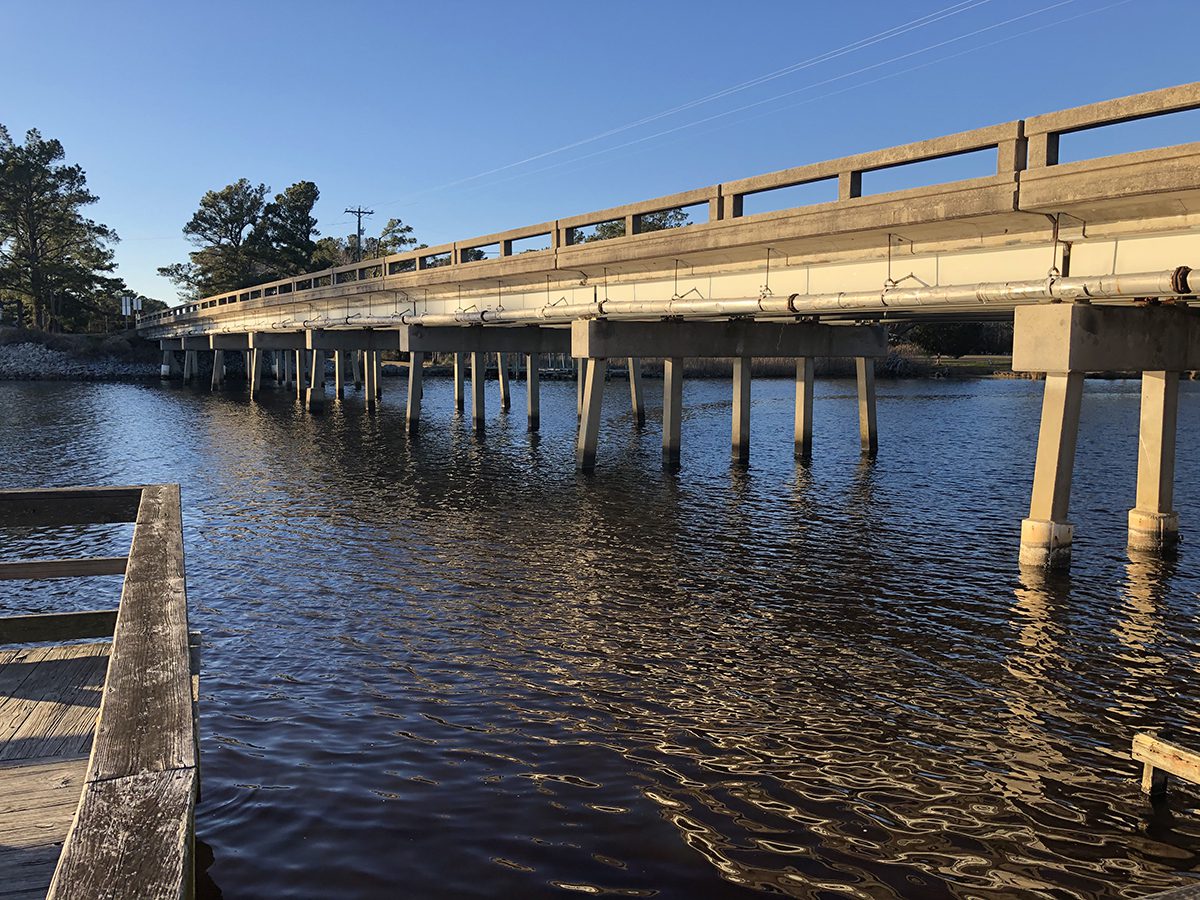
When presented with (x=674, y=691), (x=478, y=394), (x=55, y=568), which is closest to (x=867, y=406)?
(x=478, y=394)

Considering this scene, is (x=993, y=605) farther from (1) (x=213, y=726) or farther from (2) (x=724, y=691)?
(1) (x=213, y=726)

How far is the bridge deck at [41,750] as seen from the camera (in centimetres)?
407

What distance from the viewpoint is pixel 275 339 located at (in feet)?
197

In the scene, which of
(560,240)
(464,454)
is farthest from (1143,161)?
(464,454)

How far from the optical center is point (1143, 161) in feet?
41.0

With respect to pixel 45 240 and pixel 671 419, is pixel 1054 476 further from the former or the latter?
pixel 45 240

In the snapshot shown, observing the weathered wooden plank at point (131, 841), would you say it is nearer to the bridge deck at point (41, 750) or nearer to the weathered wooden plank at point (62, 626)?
the bridge deck at point (41, 750)

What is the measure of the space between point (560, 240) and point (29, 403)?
45427 millimetres

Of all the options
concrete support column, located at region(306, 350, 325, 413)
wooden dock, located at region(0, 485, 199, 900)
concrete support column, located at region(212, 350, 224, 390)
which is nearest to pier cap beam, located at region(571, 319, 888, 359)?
wooden dock, located at region(0, 485, 199, 900)

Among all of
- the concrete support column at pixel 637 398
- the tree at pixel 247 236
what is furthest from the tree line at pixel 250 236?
the concrete support column at pixel 637 398

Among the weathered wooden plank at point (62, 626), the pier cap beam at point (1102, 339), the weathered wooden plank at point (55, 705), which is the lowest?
the weathered wooden plank at point (55, 705)

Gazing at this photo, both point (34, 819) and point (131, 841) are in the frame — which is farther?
point (34, 819)

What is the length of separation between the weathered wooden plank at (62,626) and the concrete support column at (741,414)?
24.2 meters

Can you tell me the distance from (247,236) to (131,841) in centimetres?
12046
